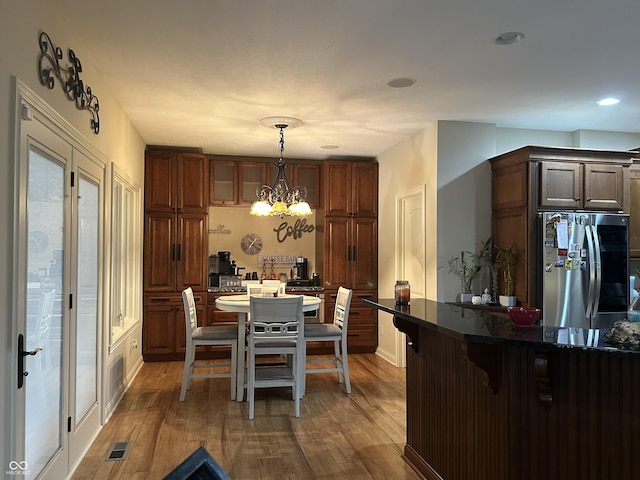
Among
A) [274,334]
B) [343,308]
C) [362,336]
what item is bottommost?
[362,336]

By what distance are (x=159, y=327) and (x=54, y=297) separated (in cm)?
333

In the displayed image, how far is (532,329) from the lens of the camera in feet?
7.06

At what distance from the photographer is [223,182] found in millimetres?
6383

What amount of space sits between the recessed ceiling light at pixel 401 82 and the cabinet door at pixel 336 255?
2858mm

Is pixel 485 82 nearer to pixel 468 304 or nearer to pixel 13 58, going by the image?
pixel 468 304

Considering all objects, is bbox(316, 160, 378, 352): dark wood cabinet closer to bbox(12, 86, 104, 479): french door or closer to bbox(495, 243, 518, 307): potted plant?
bbox(495, 243, 518, 307): potted plant

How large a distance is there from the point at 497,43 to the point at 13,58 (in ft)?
8.63

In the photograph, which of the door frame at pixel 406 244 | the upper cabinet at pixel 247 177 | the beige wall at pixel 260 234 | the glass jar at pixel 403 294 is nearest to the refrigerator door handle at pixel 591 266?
the door frame at pixel 406 244

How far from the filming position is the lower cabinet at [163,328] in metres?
5.82

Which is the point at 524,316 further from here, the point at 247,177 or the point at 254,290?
the point at 247,177

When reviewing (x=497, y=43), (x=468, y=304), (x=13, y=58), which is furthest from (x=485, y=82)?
(x=13, y=58)

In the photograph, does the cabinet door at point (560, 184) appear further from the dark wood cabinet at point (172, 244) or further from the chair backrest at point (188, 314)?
the dark wood cabinet at point (172, 244)

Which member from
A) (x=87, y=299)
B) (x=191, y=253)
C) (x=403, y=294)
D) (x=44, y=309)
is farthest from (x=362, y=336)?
(x=44, y=309)

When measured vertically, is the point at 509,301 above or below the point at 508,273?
below
